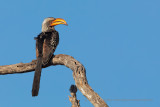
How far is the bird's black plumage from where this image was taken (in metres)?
7.34

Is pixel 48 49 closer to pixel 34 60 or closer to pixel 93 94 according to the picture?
pixel 34 60

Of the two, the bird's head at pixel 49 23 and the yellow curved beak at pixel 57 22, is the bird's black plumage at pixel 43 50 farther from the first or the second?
the bird's head at pixel 49 23

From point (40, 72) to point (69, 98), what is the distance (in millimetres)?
1206

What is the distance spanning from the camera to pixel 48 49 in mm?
8047

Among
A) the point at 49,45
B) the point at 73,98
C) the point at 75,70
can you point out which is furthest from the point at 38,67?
the point at 73,98

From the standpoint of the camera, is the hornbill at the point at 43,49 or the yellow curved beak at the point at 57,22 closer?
the hornbill at the point at 43,49

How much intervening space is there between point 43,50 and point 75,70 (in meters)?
1.48

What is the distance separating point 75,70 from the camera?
6934 millimetres

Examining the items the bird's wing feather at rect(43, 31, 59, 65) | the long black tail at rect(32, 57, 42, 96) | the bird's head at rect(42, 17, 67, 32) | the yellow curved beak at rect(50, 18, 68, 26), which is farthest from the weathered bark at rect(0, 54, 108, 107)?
the bird's head at rect(42, 17, 67, 32)

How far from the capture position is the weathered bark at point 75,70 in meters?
6.15

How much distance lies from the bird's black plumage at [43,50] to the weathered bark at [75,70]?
0.26 m

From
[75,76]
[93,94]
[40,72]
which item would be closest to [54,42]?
[40,72]

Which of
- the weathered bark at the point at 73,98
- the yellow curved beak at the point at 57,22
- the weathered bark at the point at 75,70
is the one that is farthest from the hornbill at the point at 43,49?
the weathered bark at the point at 73,98

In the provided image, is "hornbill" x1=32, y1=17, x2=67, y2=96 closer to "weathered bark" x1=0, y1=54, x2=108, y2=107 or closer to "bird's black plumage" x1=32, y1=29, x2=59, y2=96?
"bird's black plumage" x1=32, y1=29, x2=59, y2=96
